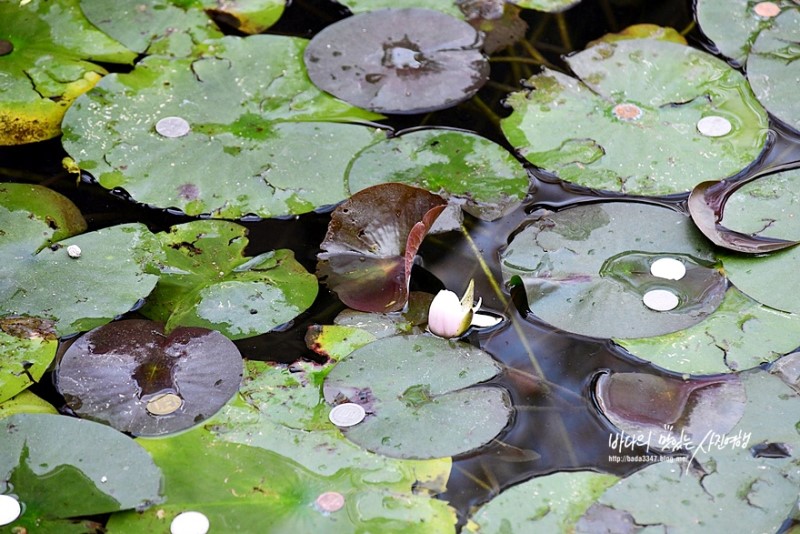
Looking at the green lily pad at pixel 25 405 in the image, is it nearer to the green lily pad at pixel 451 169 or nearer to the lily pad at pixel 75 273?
the lily pad at pixel 75 273

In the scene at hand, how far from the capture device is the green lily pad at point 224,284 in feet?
9.12

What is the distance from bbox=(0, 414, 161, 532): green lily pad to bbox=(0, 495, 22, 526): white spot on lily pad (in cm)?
1

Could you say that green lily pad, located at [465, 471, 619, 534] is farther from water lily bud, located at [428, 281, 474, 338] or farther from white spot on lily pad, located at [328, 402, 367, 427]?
water lily bud, located at [428, 281, 474, 338]

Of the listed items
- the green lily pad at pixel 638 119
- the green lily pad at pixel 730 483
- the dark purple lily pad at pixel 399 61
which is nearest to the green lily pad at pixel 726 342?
the green lily pad at pixel 730 483

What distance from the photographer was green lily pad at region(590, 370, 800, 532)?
87.5 inches

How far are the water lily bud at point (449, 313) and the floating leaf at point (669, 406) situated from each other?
44 centimetres

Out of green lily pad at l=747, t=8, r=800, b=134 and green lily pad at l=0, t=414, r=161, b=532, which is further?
green lily pad at l=747, t=8, r=800, b=134

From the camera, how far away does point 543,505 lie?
2287 mm

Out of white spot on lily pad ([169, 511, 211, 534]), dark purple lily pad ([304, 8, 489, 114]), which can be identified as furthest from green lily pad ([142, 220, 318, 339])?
dark purple lily pad ([304, 8, 489, 114])

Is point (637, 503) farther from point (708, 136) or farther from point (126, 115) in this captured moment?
point (126, 115)

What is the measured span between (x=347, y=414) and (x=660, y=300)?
3.44 feet

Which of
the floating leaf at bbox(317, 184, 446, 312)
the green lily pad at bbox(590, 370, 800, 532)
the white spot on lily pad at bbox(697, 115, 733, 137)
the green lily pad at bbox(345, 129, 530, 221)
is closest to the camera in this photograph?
the green lily pad at bbox(590, 370, 800, 532)

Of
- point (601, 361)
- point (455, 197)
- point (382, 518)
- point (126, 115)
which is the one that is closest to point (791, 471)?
point (601, 361)

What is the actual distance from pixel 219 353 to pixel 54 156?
1.28 m
